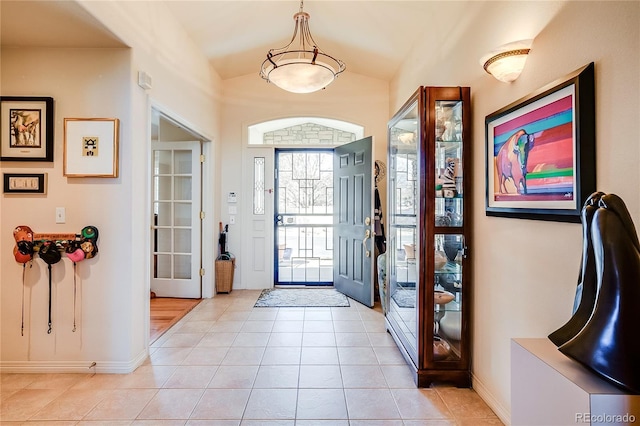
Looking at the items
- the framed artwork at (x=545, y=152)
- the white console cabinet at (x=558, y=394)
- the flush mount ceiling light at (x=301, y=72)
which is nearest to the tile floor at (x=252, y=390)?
the white console cabinet at (x=558, y=394)

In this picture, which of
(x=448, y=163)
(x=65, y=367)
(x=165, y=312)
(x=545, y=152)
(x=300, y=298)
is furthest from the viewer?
(x=300, y=298)

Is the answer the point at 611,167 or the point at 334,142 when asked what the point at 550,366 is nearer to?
the point at 611,167

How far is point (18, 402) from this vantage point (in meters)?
2.06

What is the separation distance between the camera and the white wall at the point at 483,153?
1.17 meters

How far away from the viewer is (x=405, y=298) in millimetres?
2803

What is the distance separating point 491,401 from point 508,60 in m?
2.00

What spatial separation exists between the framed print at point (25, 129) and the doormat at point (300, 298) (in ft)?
8.77

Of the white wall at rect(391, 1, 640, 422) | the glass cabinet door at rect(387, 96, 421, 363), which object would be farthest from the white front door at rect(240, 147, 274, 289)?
the white wall at rect(391, 1, 640, 422)

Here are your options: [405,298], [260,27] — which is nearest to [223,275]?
[405,298]

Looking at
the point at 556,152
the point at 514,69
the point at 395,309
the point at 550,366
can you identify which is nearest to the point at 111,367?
the point at 395,309

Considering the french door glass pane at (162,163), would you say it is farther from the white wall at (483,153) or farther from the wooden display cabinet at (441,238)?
the white wall at (483,153)

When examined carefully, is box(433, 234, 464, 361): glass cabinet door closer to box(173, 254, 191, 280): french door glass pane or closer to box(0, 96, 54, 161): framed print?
box(0, 96, 54, 161): framed print

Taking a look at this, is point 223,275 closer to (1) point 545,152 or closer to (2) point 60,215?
(2) point 60,215

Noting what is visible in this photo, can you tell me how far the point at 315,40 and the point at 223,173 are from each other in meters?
2.22
